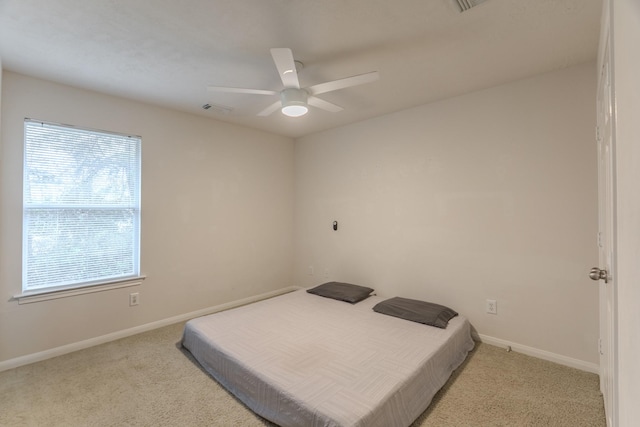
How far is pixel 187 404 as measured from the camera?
1938 mm

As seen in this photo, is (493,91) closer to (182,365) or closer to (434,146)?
(434,146)

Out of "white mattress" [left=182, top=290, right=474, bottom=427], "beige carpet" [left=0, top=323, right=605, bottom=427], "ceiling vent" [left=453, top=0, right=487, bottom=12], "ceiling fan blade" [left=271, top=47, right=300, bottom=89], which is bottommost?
"beige carpet" [left=0, top=323, right=605, bottom=427]

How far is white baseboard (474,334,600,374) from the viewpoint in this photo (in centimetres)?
227

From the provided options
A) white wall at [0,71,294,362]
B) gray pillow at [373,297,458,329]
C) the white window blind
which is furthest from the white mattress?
the white window blind

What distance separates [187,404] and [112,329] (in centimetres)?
151

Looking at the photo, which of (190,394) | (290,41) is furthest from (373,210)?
(190,394)

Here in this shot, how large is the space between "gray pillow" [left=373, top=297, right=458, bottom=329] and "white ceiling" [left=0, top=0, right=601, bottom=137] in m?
2.05

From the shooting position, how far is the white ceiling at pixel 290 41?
66.0 inches

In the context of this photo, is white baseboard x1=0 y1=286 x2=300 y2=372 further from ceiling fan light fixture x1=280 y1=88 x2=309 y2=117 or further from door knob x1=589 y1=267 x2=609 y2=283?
door knob x1=589 y1=267 x2=609 y2=283

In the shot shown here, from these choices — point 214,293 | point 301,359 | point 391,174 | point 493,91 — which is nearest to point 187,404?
point 301,359

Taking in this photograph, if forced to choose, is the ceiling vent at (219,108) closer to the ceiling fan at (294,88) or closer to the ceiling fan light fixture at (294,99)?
the ceiling fan at (294,88)

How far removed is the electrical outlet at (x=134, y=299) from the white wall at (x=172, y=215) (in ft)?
0.16

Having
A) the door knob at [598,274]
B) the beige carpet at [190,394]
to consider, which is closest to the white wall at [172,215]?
the beige carpet at [190,394]

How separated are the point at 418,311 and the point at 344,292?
0.87 m
